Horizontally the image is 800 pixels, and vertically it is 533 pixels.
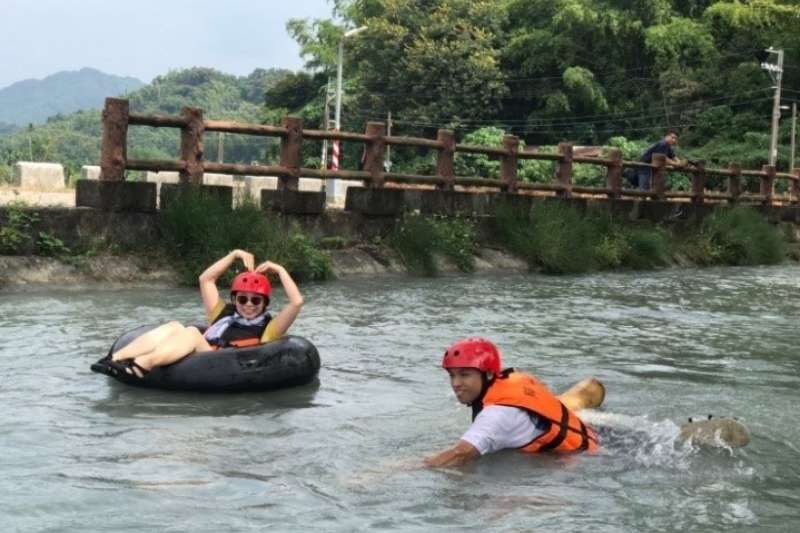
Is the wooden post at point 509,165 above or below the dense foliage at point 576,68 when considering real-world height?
below

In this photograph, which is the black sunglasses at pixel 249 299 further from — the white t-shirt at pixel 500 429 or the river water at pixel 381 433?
the white t-shirt at pixel 500 429

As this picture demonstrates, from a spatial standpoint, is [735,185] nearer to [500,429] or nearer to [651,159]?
[651,159]

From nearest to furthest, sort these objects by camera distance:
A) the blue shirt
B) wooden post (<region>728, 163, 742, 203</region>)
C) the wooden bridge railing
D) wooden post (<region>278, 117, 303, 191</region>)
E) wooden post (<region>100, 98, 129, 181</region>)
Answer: wooden post (<region>100, 98, 129, 181</region>) → the wooden bridge railing → wooden post (<region>278, 117, 303, 191</region>) → the blue shirt → wooden post (<region>728, 163, 742, 203</region>)

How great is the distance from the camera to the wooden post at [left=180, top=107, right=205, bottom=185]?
13578 mm

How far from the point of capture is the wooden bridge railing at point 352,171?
1302 cm

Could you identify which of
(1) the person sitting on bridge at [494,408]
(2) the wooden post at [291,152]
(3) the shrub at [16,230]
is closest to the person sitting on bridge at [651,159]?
(2) the wooden post at [291,152]

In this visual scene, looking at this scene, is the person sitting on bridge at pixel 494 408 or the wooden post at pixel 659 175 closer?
the person sitting on bridge at pixel 494 408

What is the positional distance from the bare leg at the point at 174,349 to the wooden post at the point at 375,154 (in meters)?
8.56

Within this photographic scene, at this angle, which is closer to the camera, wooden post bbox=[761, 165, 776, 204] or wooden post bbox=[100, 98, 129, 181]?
wooden post bbox=[100, 98, 129, 181]

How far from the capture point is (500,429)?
5.69m

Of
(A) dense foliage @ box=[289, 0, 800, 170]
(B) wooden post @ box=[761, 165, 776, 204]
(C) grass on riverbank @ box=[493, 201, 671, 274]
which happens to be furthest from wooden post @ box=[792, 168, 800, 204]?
(A) dense foliage @ box=[289, 0, 800, 170]

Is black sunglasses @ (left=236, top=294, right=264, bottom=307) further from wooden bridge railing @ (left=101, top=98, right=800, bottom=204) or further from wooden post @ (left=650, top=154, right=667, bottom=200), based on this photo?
wooden post @ (left=650, top=154, right=667, bottom=200)

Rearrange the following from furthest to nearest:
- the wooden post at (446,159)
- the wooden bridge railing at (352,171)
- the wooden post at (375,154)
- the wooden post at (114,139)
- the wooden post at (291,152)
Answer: the wooden post at (446,159), the wooden post at (375,154), the wooden post at (291,152), the wooden bridge railing at (352,171), the wooden post at (114,139)

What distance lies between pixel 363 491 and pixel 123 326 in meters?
5.40
